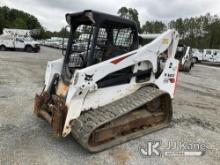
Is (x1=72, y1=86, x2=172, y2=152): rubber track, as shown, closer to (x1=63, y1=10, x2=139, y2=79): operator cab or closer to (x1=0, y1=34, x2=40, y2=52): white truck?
(x1=63, y1=10, x2=139, y2=79): operator cab

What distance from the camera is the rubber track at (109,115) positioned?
3.72 metres

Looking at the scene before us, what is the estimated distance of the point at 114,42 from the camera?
455 cm

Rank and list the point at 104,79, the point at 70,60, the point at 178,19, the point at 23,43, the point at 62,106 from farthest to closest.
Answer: the point at 178,19 → the point at 23,43 → the point at 70,60 → the point at 104,79 → the point at 62,106

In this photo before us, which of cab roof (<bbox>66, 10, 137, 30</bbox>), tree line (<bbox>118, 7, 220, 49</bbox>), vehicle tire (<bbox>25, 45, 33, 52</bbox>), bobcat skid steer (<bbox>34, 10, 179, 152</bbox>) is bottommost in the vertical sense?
vehicle tire (<bbox>25, 45, 33, 52</bbox>)

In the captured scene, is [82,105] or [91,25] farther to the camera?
[91,25]

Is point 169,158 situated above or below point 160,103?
below

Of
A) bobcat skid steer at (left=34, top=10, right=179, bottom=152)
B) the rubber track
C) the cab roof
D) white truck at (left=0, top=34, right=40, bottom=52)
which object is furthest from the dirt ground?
white truck at (left=0, top=34, right=40, bottom=52)

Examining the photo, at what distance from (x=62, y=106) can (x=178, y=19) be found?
4349 centimetres

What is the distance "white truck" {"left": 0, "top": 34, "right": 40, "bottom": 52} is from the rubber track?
68.4 feet

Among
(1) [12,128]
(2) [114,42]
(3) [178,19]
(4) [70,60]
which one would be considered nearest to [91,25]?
(2) [114,42]

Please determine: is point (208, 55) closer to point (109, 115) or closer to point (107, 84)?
point (107, 84)

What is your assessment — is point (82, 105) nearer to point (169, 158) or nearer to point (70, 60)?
point (70, 60)

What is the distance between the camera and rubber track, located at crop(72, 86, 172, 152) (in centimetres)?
372

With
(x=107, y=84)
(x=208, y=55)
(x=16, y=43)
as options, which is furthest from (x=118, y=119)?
(x=208, y=55)
